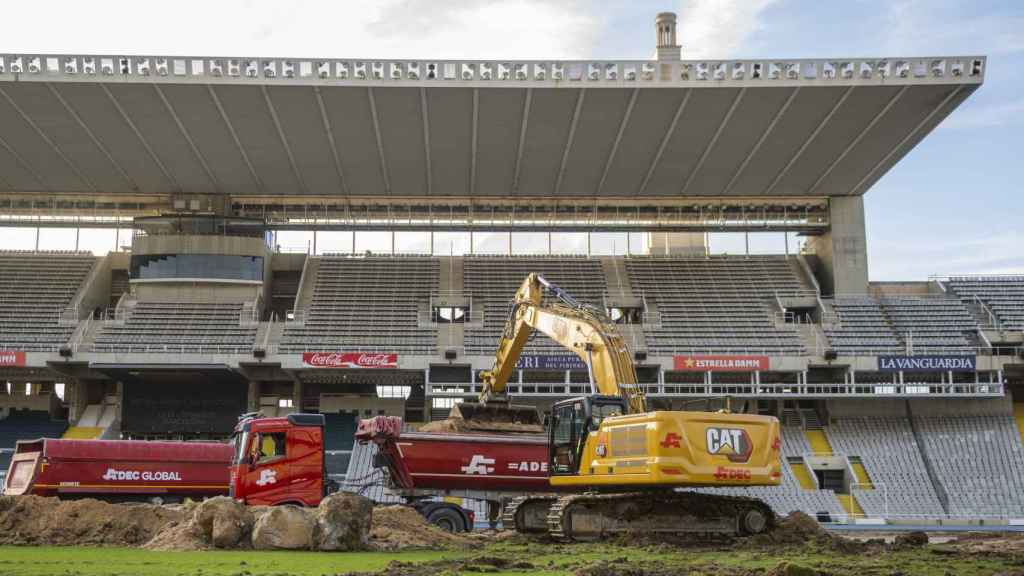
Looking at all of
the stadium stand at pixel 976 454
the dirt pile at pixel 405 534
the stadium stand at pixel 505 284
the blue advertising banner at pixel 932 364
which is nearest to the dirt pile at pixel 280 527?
the dirt pile at pixel 405 534

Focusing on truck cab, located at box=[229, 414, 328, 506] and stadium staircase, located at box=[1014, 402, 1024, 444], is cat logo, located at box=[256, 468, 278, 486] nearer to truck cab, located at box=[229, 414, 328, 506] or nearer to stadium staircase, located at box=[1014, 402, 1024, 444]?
truck cab, located at box=[229, 414, 328, 506]

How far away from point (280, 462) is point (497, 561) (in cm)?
1050

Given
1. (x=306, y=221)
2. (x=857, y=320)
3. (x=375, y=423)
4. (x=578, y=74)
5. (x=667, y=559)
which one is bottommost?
(x=667, y=559)

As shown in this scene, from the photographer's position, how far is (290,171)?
1753 inches

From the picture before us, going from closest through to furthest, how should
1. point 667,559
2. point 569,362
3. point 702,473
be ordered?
1. point 667,559
2. point 702,473
3. point 569,362

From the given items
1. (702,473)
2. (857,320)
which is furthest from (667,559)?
(857,320)

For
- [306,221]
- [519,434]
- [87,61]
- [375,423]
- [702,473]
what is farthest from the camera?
[306,221]

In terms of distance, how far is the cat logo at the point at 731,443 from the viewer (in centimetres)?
1820

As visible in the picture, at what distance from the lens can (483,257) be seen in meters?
50.5

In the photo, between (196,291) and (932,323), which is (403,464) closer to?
(196,291)

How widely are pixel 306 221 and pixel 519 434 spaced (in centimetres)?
2342

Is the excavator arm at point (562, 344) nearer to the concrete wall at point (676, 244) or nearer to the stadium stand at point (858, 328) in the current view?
the stadium stand at point (858, 328)

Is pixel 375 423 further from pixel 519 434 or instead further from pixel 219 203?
pixel 219 203

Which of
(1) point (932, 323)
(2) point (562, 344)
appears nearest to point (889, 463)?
(1) point (932, 323)
